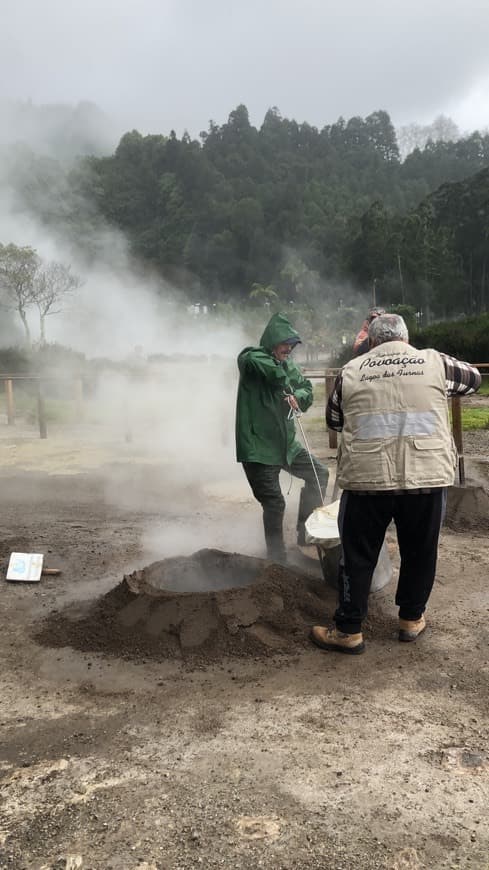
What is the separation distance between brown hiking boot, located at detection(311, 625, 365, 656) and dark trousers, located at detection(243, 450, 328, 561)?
1220mm

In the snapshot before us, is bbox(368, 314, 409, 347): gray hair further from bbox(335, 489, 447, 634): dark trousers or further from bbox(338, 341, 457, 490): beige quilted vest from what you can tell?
bbox(335, 489, 447, 634): dark trousers

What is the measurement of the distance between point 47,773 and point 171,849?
637 mm

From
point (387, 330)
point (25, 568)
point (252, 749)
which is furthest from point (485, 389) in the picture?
point (252, 749)

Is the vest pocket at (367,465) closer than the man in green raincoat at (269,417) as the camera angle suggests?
Yes

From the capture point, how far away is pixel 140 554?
5.05m

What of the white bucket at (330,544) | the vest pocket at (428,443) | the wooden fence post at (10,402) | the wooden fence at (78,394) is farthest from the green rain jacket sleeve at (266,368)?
the wooden fence post at (10,402)

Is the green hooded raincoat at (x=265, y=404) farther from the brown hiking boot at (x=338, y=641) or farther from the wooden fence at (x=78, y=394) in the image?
the wooden fence at (x=78, y=394)

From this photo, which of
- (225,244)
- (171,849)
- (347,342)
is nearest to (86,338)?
(347,342)

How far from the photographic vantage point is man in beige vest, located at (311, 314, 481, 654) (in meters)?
2.98

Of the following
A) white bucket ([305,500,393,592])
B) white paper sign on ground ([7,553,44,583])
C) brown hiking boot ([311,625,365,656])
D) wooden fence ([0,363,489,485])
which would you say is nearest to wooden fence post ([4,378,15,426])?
wooden fence ([0,363,489,485])

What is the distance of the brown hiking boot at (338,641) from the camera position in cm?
322

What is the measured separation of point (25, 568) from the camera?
4.58m

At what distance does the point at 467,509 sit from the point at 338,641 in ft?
9.32

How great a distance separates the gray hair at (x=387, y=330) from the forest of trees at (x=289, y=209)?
42945mm
